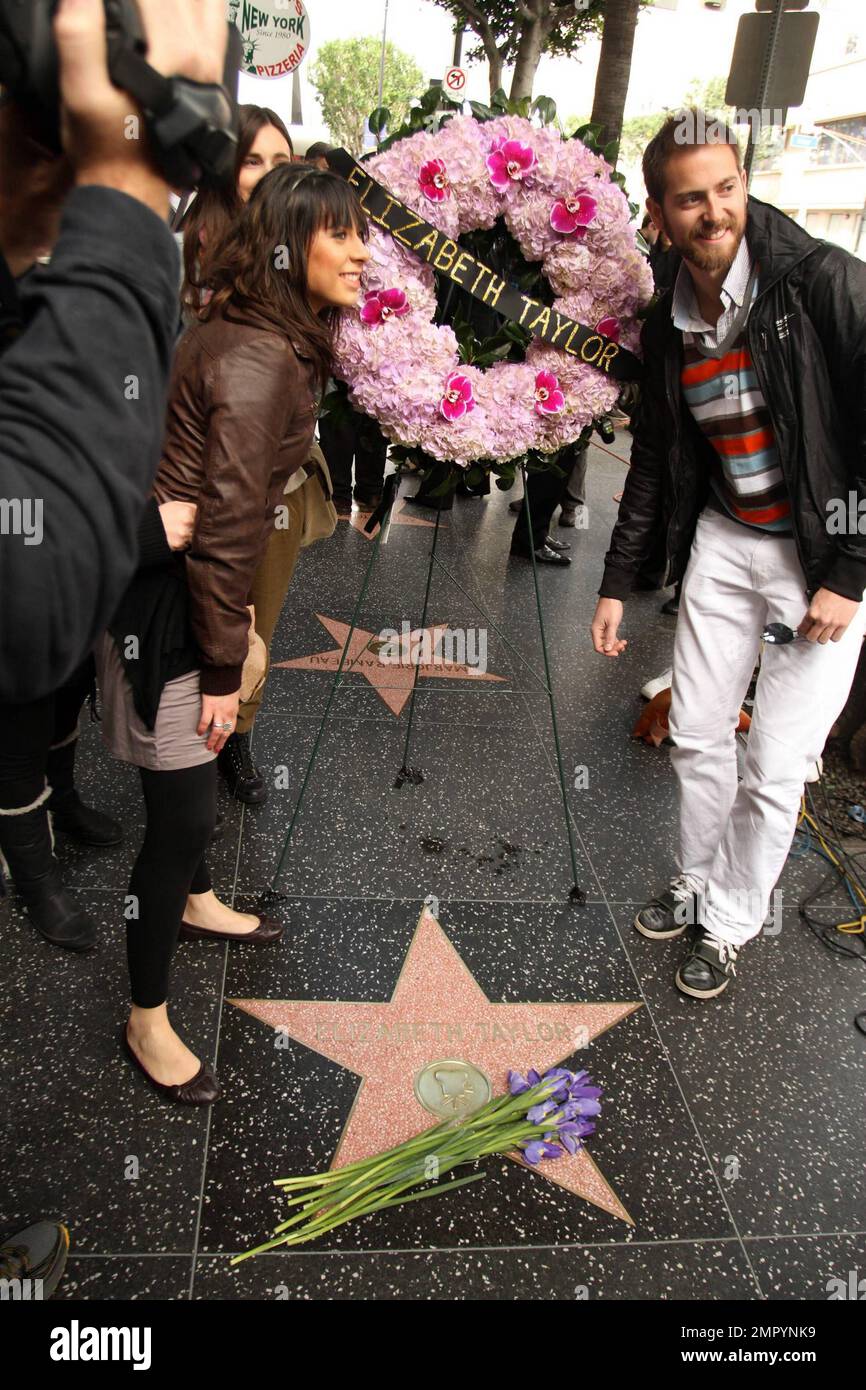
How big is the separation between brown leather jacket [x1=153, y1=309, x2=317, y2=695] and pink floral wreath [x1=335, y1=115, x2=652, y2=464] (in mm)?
669

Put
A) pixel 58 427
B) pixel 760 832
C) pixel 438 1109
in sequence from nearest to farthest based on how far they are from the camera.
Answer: pixel 58 427, pixel 438 1109, pixel 760 832

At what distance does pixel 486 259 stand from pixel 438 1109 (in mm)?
2247

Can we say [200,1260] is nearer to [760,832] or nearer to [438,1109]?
[438,1109]

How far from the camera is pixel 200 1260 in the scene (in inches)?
64.1

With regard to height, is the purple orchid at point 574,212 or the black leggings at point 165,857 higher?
the purple orchid at point 574,212

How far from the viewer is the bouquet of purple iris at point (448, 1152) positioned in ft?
5.61

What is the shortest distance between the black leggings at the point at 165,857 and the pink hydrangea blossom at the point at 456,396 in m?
1.17

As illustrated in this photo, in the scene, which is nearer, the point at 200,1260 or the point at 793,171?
the point at 200,1260

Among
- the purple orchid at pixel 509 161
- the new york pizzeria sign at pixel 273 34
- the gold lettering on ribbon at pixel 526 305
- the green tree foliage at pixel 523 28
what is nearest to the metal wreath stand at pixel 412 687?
the gold lettering on ribbon at pixel 526 305

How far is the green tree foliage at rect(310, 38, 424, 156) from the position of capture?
4150cm

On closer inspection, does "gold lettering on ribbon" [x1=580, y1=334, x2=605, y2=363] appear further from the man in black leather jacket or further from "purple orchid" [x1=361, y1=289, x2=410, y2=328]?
"purple orchid" [x1=361, y1=289, x2=410, y2=328]

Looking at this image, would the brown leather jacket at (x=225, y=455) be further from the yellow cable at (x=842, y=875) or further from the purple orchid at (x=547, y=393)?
the yellow cable at (x=842, y=875)
